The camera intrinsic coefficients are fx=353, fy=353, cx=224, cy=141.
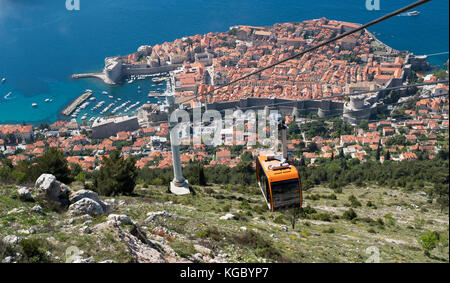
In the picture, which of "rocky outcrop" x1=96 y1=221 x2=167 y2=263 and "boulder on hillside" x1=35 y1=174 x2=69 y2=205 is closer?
"rocky outcrop" x1=96 y1=221 x2=167 y2=263

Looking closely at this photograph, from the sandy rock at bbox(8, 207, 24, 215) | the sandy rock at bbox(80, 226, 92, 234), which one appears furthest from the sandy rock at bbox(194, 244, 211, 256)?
the sandy rock at bbox(8, 207, 24, 215)

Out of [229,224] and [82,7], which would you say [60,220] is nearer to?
[229,224]

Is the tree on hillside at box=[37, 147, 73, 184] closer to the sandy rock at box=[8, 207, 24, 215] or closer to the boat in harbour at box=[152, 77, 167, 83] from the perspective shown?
the sandy rock at box=[8, 207, 24, 215]

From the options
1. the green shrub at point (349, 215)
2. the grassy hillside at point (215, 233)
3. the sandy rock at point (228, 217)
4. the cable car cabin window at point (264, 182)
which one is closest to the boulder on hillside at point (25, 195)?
the grassy hillside at point (215, 233)

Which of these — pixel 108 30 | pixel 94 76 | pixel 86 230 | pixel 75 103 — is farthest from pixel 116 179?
pixel 108 30
